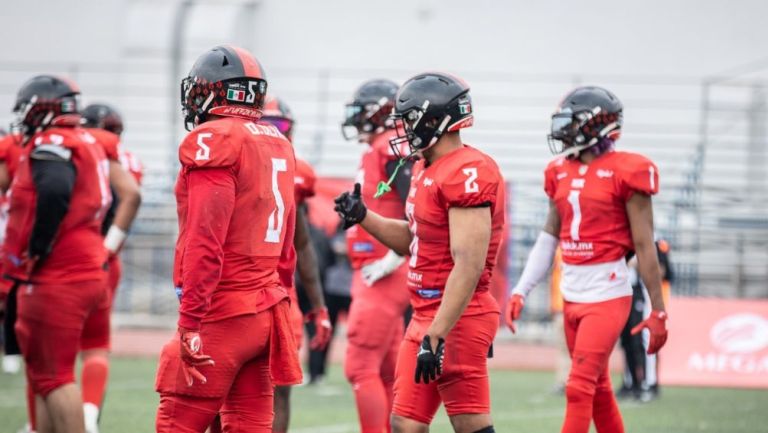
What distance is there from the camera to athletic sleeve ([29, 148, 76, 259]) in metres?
6.33

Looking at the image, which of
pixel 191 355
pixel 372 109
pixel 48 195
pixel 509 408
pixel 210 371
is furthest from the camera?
pixel 509 408

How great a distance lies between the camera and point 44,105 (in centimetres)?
663

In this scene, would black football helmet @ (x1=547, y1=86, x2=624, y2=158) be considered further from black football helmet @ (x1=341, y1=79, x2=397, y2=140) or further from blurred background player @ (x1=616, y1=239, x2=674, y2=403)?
blurred background player @ (x1=616, y1=239, x2=674, y2=403)

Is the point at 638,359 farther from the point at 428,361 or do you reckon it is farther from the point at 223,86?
the point at 223,86

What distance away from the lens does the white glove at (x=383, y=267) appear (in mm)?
7086

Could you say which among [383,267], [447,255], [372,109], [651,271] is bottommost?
[383,267]

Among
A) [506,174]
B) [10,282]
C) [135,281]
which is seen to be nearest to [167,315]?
[135,281]

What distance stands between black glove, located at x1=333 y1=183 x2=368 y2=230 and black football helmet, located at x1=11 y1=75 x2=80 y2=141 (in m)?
1.93

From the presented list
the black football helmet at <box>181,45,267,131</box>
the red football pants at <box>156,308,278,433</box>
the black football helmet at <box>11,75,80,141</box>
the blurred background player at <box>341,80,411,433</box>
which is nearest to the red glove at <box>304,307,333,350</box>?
the blurred background player at <box>341,80,411,433</box>

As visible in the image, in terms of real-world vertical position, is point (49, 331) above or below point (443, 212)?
below

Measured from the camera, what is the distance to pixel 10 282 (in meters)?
6.64

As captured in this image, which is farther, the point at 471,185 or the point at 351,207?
the point at 351,207

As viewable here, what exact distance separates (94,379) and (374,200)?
1.94 meters

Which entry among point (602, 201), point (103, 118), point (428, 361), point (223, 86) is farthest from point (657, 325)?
point (103, 118)
